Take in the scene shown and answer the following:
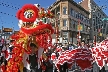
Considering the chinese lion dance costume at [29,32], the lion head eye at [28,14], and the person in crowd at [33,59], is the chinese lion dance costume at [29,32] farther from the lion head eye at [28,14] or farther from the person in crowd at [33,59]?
the person in crowd at [33,59]

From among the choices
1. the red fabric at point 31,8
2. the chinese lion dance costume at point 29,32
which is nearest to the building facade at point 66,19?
the chinese lion dance costume at point 29,32

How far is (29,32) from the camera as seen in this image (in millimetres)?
6406

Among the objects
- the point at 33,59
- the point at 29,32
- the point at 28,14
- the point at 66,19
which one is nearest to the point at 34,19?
the point at 28,14

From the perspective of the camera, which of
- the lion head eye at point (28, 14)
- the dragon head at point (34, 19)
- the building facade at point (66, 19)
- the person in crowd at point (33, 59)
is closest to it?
the dragon head at point (34, 19)

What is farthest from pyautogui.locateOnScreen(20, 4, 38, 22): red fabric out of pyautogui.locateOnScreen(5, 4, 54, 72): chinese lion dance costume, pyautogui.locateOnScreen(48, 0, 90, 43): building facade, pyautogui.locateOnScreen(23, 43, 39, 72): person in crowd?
pyautogui.locateOnScreen(48, 0, 90, 43): building facade

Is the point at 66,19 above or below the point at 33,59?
above

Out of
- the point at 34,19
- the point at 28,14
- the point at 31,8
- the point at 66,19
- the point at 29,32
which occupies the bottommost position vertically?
the point at 29,32

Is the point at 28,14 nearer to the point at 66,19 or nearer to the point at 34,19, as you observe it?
the point at 34,19

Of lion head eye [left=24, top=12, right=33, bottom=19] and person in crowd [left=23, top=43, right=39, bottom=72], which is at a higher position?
lion head eye [left=24, top=12, right=33, bottom=19]

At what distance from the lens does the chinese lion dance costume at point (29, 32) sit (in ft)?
21.0

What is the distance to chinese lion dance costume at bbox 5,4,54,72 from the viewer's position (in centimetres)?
641

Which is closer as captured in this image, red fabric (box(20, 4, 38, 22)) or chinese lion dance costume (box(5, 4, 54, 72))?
chinese lion dance costume (box(5, 4, 54, 72))

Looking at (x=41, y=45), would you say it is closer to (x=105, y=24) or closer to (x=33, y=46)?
(x=33, y=46)

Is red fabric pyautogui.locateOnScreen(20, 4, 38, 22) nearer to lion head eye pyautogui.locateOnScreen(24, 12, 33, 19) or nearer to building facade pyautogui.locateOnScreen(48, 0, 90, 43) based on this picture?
lion head eye pyautogui.locateOnScreen(24, 12, 33, 19)
